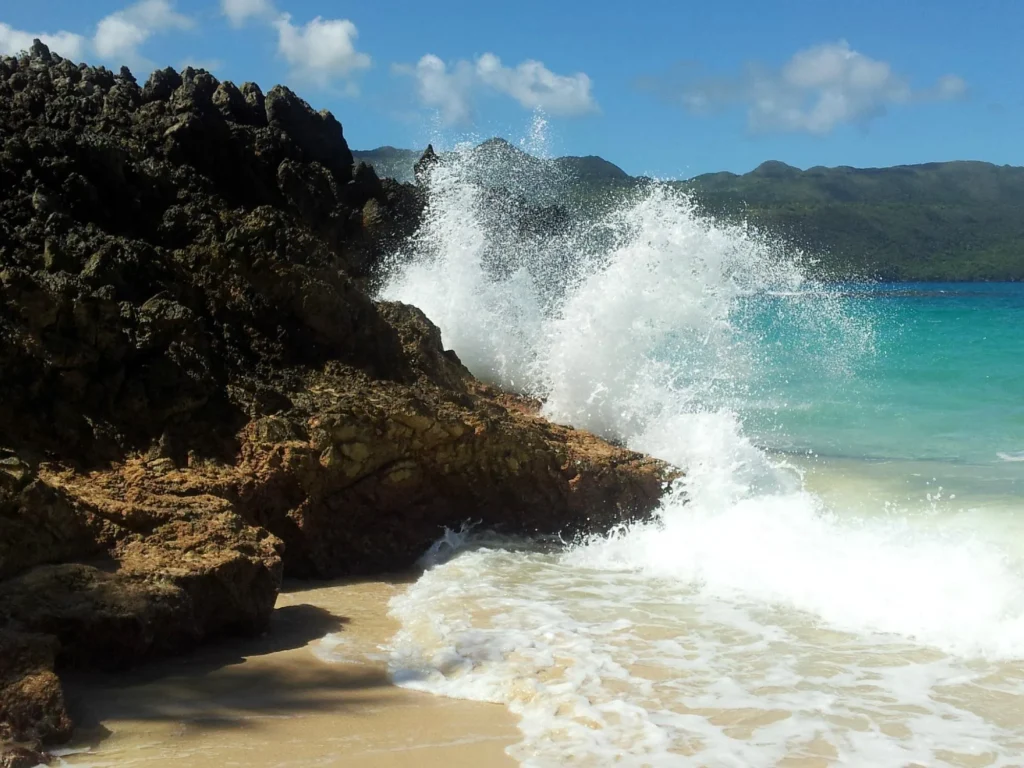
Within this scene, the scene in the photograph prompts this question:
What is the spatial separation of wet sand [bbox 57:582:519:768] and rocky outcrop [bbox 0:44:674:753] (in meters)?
0.17

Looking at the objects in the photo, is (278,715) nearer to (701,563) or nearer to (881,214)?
(701,563)

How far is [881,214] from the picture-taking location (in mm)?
123438

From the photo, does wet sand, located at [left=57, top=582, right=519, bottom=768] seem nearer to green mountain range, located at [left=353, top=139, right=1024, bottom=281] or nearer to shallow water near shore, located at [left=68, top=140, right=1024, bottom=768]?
shallow water near shore, located at [left=68, top=140, right=1024, bottom=768]

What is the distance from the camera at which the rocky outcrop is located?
13.6ft

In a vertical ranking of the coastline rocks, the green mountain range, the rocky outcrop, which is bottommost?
the coastline rocks

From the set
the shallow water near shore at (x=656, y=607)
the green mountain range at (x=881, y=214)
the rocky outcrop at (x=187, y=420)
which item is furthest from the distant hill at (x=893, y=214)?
the rocky outcrop at (x=187, y=420)

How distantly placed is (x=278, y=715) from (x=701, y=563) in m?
3.09

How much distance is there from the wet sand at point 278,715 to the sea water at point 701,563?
173 mm

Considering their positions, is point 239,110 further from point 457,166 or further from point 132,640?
point 132,640

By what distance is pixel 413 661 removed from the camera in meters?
4.33

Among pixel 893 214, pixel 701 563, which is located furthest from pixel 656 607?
pixel 893 214

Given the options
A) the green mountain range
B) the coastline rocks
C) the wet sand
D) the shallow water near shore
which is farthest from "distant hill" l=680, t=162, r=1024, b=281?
the coastline rocks

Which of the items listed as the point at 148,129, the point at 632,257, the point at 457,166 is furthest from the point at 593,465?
the point at 457,166

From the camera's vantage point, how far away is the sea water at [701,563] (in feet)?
12.7
